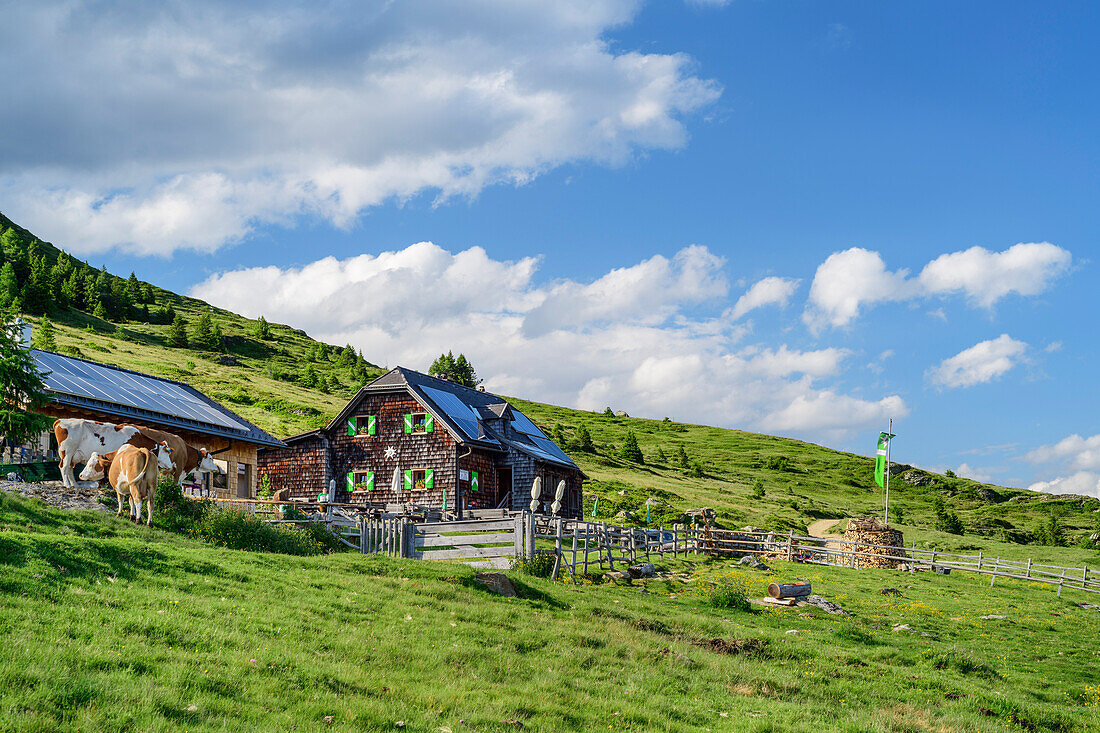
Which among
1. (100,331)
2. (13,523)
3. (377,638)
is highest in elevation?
(100,331)

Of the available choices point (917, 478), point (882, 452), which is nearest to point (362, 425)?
point (882, 452)

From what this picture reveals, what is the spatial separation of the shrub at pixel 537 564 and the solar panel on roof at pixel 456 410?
17996mm

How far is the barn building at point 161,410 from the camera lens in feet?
93.4

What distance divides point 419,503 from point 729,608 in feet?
73.4

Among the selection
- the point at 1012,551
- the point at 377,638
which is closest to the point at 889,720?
the point at 377,638

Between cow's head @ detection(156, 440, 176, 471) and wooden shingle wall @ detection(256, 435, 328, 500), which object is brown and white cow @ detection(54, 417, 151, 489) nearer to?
cow's head @ detection(156, 440, 176, 471)

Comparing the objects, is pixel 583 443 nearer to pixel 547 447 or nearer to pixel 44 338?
pixel 547 447

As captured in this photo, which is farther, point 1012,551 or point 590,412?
point 590,412

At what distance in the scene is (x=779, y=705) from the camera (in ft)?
42.1

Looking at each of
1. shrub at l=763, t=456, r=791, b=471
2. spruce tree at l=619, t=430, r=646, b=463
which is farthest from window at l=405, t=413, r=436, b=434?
shrub at l=763, t=456, r=791, b=471

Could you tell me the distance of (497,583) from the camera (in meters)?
19.4

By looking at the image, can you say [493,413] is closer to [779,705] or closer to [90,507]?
[90,507]

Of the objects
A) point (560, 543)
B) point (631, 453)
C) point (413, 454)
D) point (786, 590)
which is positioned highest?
point (413, 454)

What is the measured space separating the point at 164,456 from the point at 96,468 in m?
2.01
